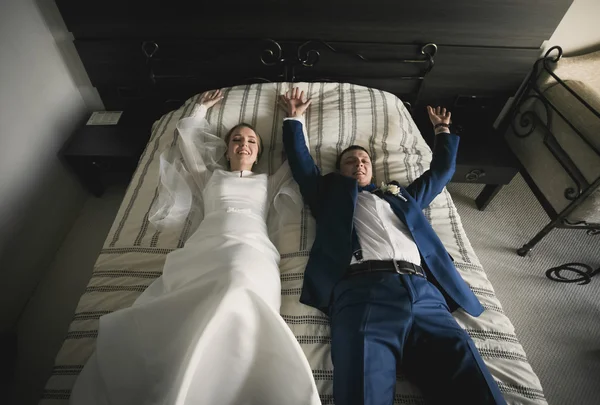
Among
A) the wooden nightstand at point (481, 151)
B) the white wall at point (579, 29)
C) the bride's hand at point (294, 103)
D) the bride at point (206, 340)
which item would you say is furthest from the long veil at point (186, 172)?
the white wall at point (579, 29)

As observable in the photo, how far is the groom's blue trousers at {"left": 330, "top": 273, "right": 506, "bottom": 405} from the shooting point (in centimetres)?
90

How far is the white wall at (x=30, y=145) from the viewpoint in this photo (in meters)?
1.45

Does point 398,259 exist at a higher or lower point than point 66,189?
higher

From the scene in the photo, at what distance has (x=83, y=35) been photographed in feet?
5.60

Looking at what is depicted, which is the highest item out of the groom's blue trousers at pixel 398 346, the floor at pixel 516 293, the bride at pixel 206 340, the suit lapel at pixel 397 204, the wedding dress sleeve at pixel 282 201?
the bride at pixel 206 340

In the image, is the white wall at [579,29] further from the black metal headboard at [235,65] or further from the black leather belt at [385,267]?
the black leather belt at [385,267]

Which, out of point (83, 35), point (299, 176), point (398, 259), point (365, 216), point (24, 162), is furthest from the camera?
point (83, 35)

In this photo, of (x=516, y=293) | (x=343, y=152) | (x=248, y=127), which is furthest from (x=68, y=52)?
(x=516, y=293)

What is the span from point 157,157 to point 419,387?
4.85ft

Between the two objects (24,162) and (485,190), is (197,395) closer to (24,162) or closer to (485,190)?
(24,162)

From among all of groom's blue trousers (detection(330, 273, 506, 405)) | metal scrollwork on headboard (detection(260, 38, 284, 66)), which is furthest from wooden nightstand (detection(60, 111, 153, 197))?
groom's blue trousers (detection(330, 273, 506, 405))

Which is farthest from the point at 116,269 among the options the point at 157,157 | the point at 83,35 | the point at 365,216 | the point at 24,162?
the point at 83,35

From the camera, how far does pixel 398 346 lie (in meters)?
0.99

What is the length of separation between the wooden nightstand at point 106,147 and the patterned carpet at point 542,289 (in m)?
2.08
